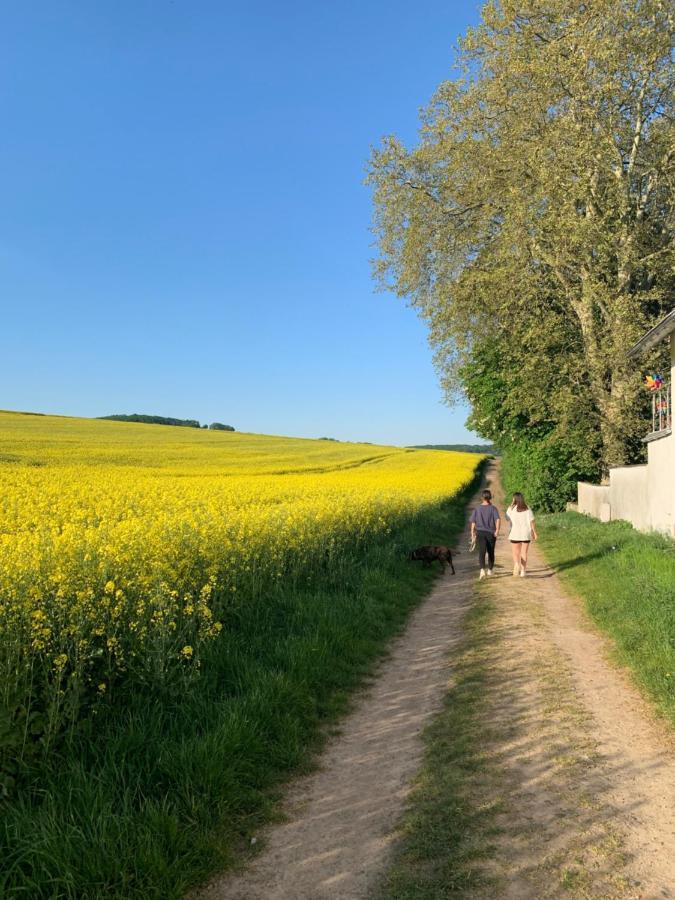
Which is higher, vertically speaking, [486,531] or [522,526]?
[522,526]

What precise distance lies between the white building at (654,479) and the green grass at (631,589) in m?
0.59

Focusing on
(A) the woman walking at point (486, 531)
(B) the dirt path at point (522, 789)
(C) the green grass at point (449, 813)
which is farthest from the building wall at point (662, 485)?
(C) the green grass at point (449, 813)

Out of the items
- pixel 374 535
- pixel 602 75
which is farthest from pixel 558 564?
pixel 602 75

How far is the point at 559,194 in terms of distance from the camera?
1762cm

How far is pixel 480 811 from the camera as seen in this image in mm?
3678

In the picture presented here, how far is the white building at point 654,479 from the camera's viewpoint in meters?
13.1

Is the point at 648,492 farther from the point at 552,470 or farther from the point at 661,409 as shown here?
the point at 552,470

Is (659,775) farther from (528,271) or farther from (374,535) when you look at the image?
(528,271)

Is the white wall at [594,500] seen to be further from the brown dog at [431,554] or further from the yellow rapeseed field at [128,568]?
the brown dog at [431,554]

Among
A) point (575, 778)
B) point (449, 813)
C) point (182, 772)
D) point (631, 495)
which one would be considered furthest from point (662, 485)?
point (182, 772)

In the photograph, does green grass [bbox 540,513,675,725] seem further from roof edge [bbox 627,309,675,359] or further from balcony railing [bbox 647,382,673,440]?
roof edge [bbox 627,309,675,359]

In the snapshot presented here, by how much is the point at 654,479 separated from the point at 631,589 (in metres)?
6.77

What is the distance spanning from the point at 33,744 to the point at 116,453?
92.4 feet

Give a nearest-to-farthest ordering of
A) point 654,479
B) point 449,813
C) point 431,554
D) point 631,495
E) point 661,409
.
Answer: point 449,813, point 431,554, point 654,479, point 661,409, point 631,495
